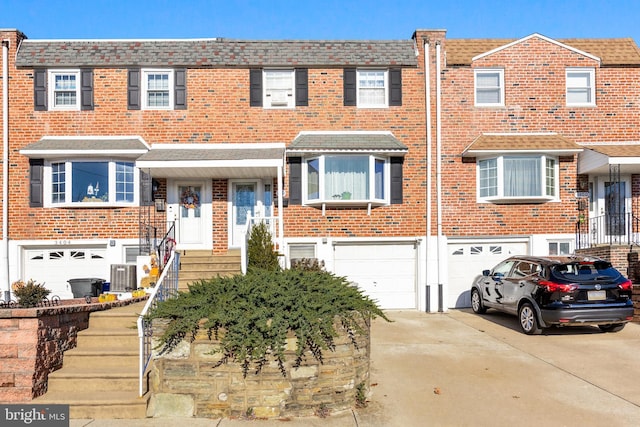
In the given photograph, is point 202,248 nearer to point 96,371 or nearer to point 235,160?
point 235,160

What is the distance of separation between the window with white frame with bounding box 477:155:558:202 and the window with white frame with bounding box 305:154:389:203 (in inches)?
121

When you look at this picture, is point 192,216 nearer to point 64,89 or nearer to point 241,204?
point 241,204

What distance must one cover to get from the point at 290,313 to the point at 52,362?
2953 millimetres

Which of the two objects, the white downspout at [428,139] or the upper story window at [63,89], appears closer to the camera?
the upper story window at [63,89]

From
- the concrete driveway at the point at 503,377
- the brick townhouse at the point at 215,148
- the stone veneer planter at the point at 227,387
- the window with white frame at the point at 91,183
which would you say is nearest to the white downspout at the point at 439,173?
the brick townhouse at the point at 215,148

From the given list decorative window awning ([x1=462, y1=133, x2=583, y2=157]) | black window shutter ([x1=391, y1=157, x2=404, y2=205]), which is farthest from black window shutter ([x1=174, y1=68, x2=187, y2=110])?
decorative window awning ([x1=462, y1=133, x2=583, y2=157])

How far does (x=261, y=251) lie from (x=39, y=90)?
8.32 m

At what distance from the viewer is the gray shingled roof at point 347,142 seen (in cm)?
1283

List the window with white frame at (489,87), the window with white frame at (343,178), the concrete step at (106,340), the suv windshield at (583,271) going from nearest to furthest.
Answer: the concrete step at (106,340)
the suv windshield at (583,271)
the window with white frame at (343,178)
the window with white frame at (489,87)

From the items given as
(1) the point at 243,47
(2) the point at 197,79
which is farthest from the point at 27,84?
(1) the point at 243,47

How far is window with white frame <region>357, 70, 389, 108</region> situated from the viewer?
13922mm

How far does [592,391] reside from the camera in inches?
248

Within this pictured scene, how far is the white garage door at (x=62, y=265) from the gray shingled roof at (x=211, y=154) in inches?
125

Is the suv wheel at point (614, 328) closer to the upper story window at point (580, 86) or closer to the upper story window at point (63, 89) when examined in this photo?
the upper story window at point (580, 86)
